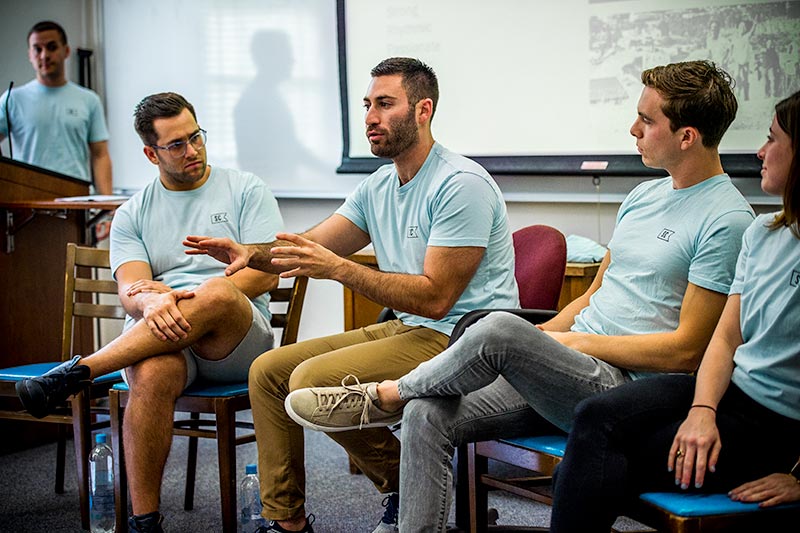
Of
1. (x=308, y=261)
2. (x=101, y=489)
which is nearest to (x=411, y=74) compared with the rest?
(x=308, y=261)

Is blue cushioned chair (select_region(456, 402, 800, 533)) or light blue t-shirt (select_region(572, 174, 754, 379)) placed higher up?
light blue t-shirt (select_region(572, 174, 754, 379))

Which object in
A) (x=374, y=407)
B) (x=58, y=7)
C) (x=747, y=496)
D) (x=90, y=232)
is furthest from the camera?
(x=58, y=7)

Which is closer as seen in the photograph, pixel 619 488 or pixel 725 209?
pixel 619 488

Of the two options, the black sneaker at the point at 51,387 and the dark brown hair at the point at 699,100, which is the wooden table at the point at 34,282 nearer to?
the black sneaker at the point at 51,387

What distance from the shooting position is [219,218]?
2838 mm

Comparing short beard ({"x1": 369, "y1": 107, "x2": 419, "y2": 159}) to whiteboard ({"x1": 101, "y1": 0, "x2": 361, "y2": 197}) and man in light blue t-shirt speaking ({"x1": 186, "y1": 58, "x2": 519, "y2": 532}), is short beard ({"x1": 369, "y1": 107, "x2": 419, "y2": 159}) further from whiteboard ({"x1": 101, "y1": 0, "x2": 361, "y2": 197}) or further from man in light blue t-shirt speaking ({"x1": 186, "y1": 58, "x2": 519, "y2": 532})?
whiteboard ({"x1": 101, "y1": 0, "x2": 361, "y2": 197})

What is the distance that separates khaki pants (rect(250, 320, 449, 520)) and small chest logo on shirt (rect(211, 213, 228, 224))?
57cm

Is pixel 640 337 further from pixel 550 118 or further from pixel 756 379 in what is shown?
pixel 550 118

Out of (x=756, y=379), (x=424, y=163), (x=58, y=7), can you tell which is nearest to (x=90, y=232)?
(x=58, y=7)

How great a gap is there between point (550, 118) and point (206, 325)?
1674 millimetres

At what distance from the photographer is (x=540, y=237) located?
2.65 meters

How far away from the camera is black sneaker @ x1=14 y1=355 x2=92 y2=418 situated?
238 cm

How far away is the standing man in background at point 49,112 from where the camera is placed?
173 inches

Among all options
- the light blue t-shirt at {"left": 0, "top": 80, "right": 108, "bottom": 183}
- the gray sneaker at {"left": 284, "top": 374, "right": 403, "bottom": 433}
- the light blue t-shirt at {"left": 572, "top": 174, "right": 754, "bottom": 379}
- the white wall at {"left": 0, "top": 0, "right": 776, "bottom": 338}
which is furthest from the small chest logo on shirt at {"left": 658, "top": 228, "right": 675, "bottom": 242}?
the light blue t-shirt at {"left": 0, "top": 80, "right": 108, "bottom": 183}
